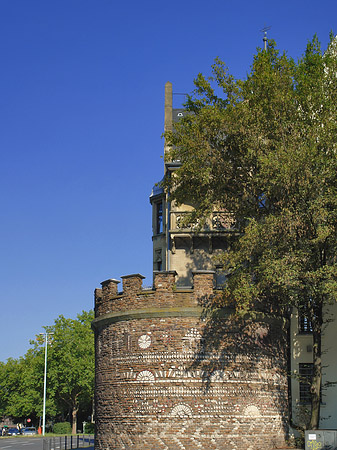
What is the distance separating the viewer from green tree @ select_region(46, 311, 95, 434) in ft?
221

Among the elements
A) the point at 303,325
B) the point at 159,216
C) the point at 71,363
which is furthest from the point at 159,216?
the point at 71,363

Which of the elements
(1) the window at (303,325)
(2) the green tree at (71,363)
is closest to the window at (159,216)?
(1) the window at (303,325)

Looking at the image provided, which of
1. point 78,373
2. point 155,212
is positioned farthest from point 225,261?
point 78,373

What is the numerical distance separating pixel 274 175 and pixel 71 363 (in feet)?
163

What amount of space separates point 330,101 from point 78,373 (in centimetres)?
4979

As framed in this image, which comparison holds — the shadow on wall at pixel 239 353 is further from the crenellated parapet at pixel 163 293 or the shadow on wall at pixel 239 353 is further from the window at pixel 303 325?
the window at pixel 303 325

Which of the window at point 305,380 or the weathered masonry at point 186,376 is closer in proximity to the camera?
the weathered masonry at point 186,376

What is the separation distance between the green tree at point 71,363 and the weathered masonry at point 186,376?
141ft

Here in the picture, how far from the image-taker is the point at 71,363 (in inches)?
2675

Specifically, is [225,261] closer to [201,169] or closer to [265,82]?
[201,169]

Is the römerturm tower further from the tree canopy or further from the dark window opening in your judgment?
the tree canopy

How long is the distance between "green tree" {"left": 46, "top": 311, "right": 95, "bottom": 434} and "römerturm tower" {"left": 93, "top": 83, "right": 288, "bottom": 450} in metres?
42.5

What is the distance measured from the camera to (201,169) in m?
25.7

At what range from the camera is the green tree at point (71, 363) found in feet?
221
